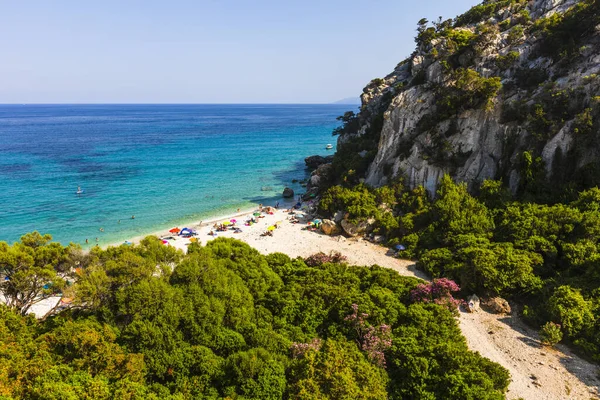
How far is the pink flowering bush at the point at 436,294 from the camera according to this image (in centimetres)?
2084

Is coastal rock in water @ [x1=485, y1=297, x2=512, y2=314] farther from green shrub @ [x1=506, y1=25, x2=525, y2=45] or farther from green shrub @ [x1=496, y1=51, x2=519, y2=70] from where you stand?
green shrub @ [x1=506, y1=25, x2=525, y2=45]

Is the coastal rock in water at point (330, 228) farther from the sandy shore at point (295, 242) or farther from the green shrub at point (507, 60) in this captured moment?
the green shrub at point (507, 60)

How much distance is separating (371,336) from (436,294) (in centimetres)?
726

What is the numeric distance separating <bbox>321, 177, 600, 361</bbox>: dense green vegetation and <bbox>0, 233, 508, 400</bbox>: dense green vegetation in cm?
628

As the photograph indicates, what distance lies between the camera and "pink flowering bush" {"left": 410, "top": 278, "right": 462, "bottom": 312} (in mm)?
20844

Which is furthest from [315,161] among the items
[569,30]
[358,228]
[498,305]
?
[498,305]

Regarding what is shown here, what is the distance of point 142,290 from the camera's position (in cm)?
1666

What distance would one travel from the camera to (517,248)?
25.2 m

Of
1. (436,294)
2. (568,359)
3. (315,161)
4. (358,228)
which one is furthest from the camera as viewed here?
(315,161)

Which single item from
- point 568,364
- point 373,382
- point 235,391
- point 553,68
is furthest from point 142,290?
point 553,68

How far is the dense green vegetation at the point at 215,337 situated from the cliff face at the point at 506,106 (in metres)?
19.9

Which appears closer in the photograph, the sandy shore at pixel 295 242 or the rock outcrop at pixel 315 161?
the sandy shore at pixel 295 242

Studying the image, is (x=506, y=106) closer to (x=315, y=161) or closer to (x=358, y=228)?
(x=358, y=228)

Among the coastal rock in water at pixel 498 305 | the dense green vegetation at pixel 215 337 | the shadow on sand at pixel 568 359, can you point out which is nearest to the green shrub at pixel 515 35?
the coastal rock in water at pixel 498 305
